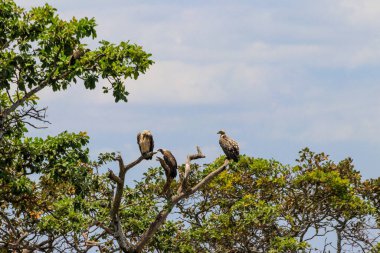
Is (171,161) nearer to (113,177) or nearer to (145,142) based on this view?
(145,142)

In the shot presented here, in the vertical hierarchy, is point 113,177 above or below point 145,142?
below

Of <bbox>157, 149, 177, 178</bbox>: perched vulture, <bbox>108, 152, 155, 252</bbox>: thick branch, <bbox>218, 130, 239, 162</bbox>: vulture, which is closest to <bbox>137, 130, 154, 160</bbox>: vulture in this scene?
<bbox>157, 149, 177, 178</bbox>: perched vulture

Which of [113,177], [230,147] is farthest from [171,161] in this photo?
Answer: [230,147]

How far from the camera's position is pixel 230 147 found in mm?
23875

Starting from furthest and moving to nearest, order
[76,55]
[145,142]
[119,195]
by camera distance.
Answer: [145,142] < [119,195] < [76,55]

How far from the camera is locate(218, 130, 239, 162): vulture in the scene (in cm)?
2372

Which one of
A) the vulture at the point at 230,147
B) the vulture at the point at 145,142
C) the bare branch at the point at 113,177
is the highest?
the vulture at the point at 230,147

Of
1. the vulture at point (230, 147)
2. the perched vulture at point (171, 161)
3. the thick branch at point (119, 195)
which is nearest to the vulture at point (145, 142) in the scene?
the perched vulture at point (171, 161)

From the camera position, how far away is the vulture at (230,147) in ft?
77.8

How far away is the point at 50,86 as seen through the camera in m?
19.7

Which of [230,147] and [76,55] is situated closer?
[76,55]

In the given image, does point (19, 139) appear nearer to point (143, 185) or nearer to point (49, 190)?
point (49, 190)

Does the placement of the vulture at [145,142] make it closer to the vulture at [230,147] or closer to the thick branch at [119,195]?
the thick branch at [119,195]

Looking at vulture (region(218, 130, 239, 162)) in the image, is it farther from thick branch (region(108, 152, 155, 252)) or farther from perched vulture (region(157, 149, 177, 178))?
thick branch (region(108, 152, 155, 252))
